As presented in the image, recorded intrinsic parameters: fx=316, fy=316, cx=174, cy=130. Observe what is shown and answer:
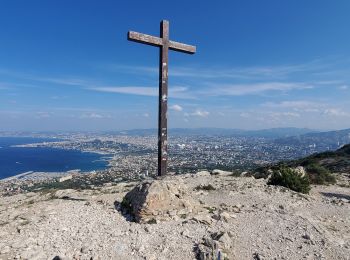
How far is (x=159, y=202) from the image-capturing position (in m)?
8.52

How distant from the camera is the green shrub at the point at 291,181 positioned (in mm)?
13812

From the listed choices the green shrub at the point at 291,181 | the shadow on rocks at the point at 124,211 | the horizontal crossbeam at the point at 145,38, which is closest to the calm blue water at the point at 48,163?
the green shrub at the point at 291,181

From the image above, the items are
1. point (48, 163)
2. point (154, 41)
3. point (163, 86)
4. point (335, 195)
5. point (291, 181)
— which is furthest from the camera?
point (48, 163)

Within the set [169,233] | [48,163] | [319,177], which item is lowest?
[48,163]

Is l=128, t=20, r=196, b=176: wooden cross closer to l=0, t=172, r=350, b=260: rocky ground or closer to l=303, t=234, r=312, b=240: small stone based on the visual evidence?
l=0, t=172, r=350, b=260: rocky ground

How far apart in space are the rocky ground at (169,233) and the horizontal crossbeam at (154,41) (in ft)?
14.6

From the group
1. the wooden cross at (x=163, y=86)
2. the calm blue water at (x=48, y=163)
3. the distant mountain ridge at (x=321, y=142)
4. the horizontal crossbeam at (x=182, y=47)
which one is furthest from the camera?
the distant mountain ridge at (x=321, y=142)

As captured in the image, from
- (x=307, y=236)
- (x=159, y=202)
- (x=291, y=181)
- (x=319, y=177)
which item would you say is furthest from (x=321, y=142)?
(x=159, y=202)

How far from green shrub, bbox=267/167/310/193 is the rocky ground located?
10.7 feet

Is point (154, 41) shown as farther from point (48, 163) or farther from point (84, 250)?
point (48, 163)

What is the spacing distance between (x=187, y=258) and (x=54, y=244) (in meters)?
2.95

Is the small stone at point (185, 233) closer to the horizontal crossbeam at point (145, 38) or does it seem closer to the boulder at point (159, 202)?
the boulder at point (159, 202)

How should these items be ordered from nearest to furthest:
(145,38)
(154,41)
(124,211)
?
(124,211)
(145,38)
(154,41)

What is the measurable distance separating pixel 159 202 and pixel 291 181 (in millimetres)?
7879
